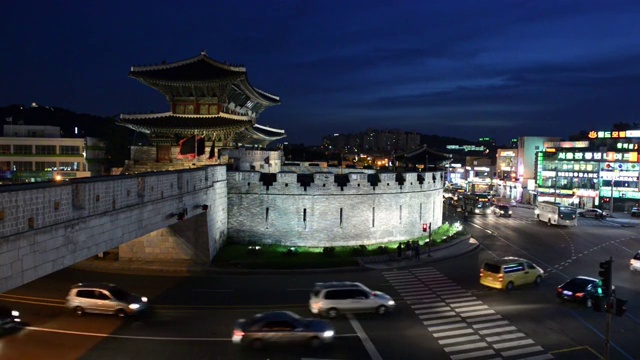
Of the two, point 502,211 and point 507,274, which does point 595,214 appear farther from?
point 507,274

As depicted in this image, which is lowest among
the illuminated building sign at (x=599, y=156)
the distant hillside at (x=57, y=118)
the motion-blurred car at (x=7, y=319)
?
the motion-blurred car at (x=7, y=319)

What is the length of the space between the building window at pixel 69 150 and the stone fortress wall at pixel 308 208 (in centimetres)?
3964

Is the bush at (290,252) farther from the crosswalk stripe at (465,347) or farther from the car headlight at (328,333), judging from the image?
the crosswalk stripe at (465,347)

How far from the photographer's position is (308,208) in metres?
30.1

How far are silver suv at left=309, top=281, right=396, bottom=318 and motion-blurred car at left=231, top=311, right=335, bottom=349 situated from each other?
8.25ft

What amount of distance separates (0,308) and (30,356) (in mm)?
2813

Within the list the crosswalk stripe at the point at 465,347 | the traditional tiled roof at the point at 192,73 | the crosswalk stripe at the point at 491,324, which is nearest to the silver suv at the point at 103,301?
the crosswalk stripe at the point at 465,347

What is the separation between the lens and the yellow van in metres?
22.0

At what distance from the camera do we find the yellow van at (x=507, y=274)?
2198 cm

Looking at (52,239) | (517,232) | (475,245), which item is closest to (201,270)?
Answer: (52,239)

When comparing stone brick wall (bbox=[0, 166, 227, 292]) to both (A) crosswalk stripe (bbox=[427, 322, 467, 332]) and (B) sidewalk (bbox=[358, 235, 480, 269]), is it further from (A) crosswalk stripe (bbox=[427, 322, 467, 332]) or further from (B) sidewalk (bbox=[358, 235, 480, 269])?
(B) sidewalk (bbox=[358, 235, 480, 269])

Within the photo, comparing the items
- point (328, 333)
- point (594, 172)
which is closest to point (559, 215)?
point (594, 172)

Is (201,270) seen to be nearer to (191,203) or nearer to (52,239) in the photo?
(191,203)

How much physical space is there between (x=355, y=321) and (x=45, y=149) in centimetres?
5561
